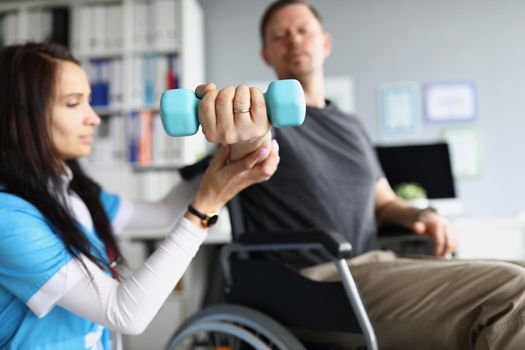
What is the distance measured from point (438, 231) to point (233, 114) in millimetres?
749

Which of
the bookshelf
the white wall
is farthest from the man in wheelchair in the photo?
the white wall

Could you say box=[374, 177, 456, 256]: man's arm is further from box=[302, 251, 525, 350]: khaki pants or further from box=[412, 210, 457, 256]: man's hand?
box=[302, 251, 525, 350]: khaki pants

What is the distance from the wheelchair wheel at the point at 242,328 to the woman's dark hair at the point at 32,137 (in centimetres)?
24

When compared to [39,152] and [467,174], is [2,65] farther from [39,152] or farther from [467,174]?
[467,174]

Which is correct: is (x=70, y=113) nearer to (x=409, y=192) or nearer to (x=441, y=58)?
(x=409, y=192)

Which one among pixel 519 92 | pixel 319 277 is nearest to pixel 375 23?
pixel 519 92

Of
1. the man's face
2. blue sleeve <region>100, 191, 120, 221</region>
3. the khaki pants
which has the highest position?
the man's face

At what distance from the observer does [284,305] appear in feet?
3.22

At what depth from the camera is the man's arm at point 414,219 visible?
45.3 inches

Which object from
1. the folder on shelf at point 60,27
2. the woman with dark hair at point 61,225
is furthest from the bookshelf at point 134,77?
the woman with dark hair at point 61,225

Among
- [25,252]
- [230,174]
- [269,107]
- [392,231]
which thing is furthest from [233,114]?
[392,231]

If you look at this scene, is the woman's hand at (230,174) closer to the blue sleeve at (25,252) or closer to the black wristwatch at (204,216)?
the black wristwatch at (204,216)

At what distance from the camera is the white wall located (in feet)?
9.84

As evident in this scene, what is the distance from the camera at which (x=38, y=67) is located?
0.95 m
